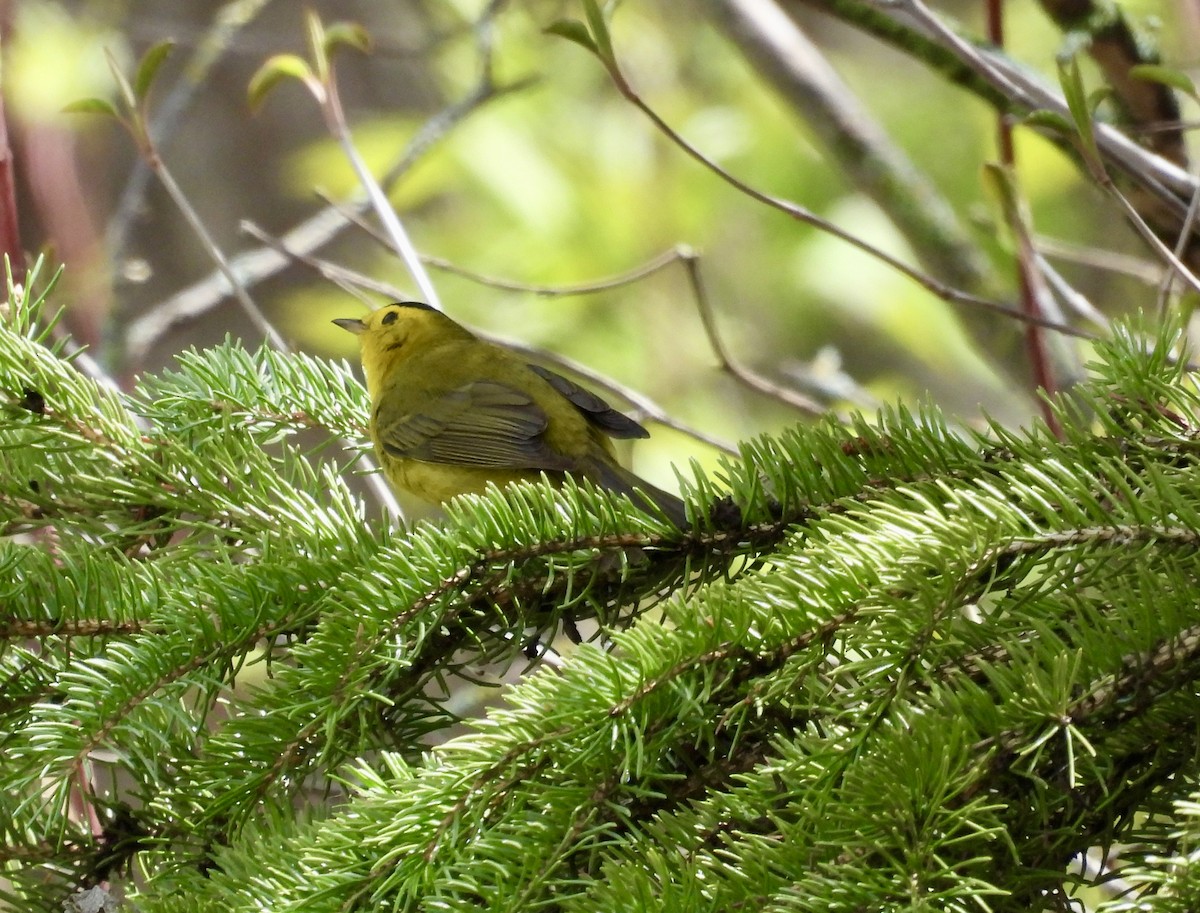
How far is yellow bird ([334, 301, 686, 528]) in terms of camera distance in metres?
2.75

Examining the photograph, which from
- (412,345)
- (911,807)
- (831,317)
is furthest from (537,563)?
(831,317)

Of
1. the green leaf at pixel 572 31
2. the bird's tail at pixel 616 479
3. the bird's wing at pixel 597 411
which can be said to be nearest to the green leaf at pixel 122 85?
the green leaf at pixel 572 31

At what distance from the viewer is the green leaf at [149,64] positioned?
2305 millimetres

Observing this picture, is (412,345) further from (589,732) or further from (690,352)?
(589,732)

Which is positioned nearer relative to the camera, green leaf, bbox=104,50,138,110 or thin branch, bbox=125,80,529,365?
green leaf, bbox=104,50,138,110

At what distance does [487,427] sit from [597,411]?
0.93 ft

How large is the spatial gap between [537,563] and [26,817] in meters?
0.70

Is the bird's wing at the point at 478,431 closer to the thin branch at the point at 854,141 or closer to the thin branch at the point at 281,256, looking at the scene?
the thin branch at the point at 281,256

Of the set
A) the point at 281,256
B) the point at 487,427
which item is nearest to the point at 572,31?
the point at 487,427

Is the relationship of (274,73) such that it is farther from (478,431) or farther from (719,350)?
(719,350)

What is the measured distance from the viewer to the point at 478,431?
2977 mm

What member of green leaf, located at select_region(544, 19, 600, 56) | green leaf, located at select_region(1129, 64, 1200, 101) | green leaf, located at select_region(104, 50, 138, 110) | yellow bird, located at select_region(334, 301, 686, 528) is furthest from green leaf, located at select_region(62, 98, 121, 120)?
green leaf, located at select_region(1129, 64, 1200, 101)

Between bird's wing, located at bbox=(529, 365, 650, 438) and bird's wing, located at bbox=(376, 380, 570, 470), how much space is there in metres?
0.09

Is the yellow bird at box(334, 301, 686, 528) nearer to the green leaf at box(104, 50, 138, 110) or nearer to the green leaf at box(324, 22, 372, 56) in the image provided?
the green leaf at box(324, 22, 372, 56)
